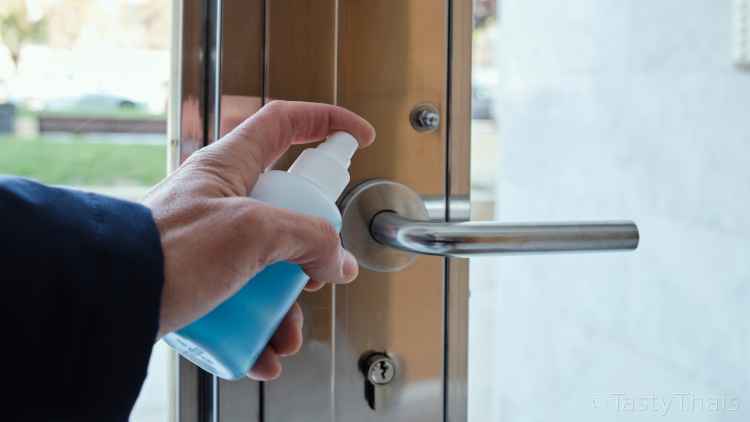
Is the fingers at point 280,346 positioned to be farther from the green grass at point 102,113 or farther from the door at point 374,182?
the green grass at point 102,113

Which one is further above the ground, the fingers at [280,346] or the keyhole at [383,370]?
the fingers at [280,346]

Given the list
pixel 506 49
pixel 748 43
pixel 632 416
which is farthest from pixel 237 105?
pixel 506 49

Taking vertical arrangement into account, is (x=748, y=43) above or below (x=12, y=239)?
above

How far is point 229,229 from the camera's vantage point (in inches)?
8.4

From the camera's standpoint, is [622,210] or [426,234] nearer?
[426,234]

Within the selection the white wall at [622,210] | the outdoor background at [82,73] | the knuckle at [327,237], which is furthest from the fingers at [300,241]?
the white wall at [622,210]

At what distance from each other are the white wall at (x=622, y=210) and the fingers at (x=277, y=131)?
0.36 metres

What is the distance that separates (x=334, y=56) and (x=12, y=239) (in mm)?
162

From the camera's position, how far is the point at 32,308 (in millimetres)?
184

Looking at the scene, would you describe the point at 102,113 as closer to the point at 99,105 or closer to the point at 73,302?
the point at 99,105

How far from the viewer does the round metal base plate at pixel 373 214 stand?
0.30 metres

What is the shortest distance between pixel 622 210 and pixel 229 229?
51cm

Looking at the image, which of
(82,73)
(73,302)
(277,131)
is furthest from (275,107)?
(82,73)

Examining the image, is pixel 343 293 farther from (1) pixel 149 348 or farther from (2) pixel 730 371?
(2) pixel 730 371
